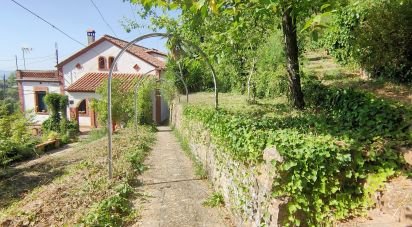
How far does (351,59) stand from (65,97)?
68.1 feet

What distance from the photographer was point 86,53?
26047 millimetres

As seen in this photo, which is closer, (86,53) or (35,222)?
(35,222)

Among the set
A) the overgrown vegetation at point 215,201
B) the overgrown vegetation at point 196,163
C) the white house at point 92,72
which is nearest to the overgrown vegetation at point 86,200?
the overgrown vegetation at point 215,201

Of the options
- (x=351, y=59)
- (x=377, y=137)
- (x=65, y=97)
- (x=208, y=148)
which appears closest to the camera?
(x=377, y=137)

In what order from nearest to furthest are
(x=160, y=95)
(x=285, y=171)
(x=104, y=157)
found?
(x=285, y=171), (x=104, y=157), (x=160, y=95)

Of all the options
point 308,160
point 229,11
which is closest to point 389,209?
point 308,160

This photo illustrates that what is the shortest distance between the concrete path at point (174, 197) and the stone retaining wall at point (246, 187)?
491 millimetres

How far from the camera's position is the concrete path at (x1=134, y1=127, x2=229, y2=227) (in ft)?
20.3

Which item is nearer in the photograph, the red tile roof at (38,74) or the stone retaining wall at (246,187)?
the stone retaining wall at (246,187)

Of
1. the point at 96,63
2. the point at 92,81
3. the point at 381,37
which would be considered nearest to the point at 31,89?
the point at 96,63

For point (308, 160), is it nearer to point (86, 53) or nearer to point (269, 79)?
point (269, 79)

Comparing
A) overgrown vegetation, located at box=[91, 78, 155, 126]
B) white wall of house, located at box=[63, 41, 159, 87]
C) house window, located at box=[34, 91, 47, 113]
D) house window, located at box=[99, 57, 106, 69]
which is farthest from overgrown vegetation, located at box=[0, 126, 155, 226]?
house window, located at box=[34, 91, 47, 113]

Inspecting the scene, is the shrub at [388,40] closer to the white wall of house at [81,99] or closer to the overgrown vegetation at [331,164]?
the overgrown vegetation at [331,164]

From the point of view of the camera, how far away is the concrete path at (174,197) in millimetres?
6188
